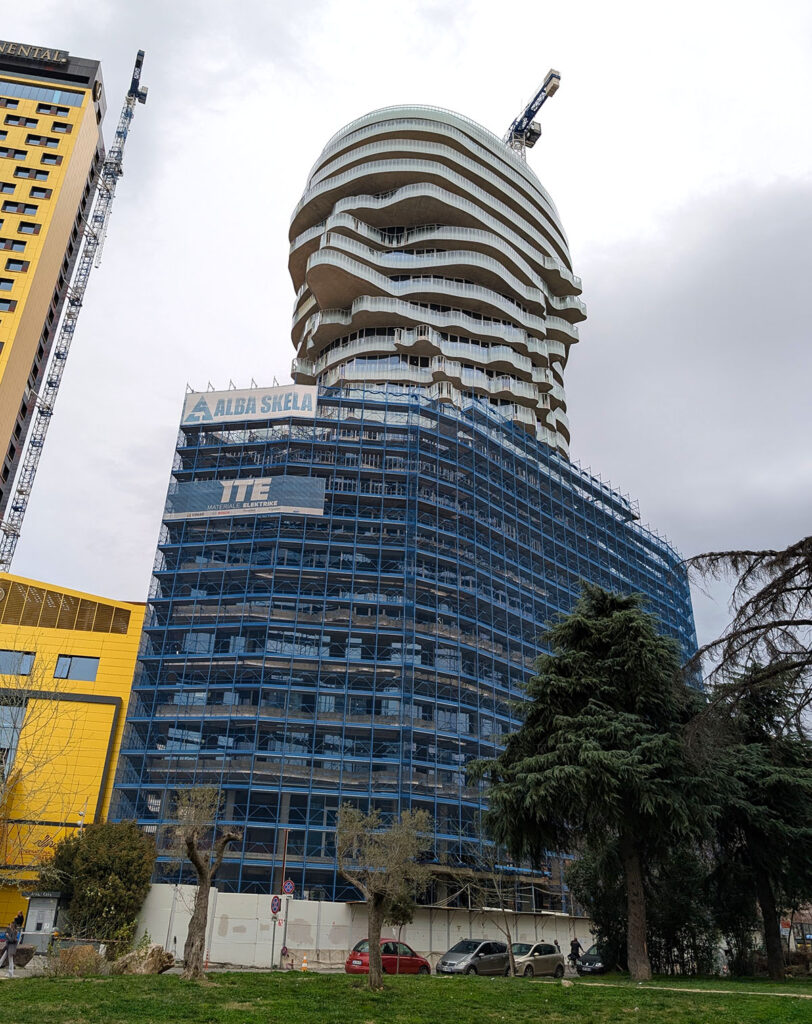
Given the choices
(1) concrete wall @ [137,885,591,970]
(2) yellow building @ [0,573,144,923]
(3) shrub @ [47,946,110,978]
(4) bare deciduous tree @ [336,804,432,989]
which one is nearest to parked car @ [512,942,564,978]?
(4) bare deciduous tree @ [336,804,432,989]

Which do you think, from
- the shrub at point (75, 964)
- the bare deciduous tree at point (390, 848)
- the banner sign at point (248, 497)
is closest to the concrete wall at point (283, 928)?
the bare deciduous tree at point (390, 848)

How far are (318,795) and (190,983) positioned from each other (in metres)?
23.3

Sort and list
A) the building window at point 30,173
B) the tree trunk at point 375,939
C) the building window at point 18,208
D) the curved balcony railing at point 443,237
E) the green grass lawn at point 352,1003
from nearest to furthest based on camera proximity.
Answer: the green grass lawn at point 352,1003 → the tree trunk at point 375,939 → the curved balcony railing at point 443,237 → the building window at point 18,208 → the building window at point 30,173

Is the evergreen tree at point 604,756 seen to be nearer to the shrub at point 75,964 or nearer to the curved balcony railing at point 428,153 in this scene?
the shrub at point 75,964

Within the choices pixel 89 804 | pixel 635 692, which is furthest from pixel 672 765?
pixel 89 804

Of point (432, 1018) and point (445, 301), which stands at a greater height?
point (445, 301)

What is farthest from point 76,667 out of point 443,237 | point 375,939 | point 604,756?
point 443,237

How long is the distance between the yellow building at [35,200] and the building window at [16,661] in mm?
28238

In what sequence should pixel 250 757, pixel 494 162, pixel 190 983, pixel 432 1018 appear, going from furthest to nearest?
1. pixel 494 162
2. pixel 250 757
3. pixel 190 983
4. pixel 432 1018

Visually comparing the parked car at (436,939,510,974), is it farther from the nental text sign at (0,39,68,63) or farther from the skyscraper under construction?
the nental text sign at (0,39,68,63)

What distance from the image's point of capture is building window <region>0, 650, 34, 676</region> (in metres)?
43.1

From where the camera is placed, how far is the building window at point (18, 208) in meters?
70.6

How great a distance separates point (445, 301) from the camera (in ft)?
210

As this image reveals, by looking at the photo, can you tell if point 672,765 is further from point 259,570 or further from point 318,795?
point 259,570
